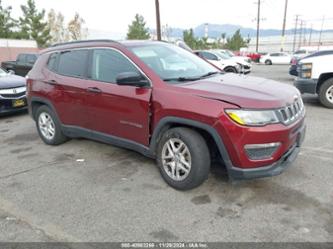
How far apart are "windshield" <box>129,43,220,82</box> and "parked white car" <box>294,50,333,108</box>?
4249mm

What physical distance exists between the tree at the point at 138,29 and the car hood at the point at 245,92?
41.8 m

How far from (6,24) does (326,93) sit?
1456 inches

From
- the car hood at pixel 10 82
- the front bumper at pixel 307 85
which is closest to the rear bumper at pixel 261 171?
the front bumper at pixel 307 85

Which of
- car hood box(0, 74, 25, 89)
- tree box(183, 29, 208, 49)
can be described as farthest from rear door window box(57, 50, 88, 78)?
tree box(183, 29, 208, 49)

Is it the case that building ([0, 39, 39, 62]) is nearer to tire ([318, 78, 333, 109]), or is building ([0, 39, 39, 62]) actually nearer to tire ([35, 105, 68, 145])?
tire ([35, 105, 68, 145])

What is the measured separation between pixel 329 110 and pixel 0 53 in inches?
1227

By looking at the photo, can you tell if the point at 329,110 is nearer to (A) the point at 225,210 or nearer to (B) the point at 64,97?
(A) the point at 225,210

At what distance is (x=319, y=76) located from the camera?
7.75 meters

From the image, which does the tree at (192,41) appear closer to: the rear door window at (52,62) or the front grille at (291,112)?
the rear door window at (52,62)

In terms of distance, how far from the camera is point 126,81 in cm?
365

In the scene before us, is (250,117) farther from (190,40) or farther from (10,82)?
(190,40)

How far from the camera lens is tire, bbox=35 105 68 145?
17.4 ft

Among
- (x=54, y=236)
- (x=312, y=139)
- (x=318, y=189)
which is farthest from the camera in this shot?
(x=312, y=139)

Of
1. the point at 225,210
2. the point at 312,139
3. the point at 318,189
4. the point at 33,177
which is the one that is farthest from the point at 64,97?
the point at 312,139
